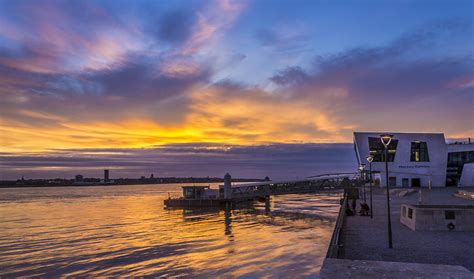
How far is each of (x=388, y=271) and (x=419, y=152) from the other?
78.8 meters

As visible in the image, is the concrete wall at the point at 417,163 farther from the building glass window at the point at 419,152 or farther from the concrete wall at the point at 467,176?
the concrete wall at the point at 467,176

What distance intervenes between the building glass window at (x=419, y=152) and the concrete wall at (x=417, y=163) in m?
0.62

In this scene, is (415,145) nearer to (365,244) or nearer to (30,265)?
(365,244)

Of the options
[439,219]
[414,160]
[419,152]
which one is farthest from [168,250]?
[419,152]

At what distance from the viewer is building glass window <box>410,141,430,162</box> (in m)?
80.3

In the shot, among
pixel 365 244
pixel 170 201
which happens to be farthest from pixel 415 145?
pixel 365 244

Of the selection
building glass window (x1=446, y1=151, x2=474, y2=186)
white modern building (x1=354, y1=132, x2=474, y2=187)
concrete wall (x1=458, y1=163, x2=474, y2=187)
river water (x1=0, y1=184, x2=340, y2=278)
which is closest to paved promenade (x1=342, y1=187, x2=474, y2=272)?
river water (x1=0, y1=184, x2=340, y2=278)

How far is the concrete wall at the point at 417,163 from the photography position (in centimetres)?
8000

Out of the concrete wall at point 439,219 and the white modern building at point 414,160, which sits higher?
the white modern building at point 414,160

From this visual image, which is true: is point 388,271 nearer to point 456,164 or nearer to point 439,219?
point 439,219

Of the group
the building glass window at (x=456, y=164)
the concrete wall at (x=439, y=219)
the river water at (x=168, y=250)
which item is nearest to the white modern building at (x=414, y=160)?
the building glass window at (x=456, y=164)

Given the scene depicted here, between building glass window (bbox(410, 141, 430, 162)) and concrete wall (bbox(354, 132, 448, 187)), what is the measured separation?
62 centimetres

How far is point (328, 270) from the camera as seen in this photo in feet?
31.6

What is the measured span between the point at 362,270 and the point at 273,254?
13.9 meters
